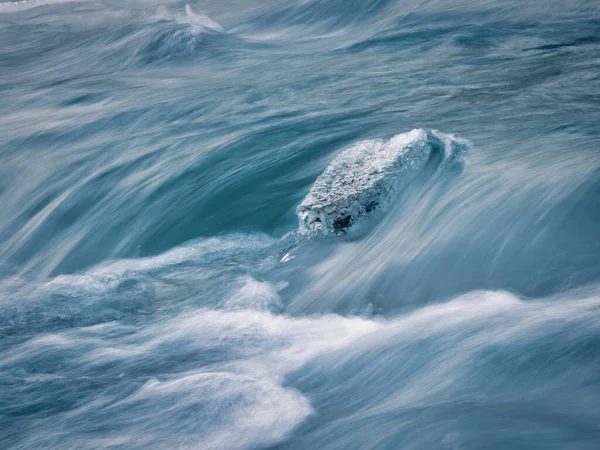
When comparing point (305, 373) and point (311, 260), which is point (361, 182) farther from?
point (305, 373)

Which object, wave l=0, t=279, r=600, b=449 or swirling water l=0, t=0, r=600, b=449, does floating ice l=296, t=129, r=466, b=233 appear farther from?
wave l=0, t=279, r=600, b=449

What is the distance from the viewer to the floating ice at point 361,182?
5234mm

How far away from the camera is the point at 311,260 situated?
5.17 m

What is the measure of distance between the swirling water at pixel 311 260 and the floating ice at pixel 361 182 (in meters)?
0.15

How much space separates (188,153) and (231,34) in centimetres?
553

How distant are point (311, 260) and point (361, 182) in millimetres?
732

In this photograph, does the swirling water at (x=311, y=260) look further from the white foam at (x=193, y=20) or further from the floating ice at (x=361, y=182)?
the white foam at (x=193, y=20)

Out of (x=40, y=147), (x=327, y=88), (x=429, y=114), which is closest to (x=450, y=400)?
Answer: (x=429, y=114)

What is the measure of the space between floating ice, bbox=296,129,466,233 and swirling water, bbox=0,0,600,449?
0.15 meters

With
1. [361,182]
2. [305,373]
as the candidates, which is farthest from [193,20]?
[305,373]

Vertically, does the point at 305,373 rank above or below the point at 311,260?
below

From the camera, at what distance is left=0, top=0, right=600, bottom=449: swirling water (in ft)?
11.9

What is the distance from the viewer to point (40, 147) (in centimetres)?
883

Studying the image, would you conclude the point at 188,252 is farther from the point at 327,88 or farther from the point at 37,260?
the point at 327,88
